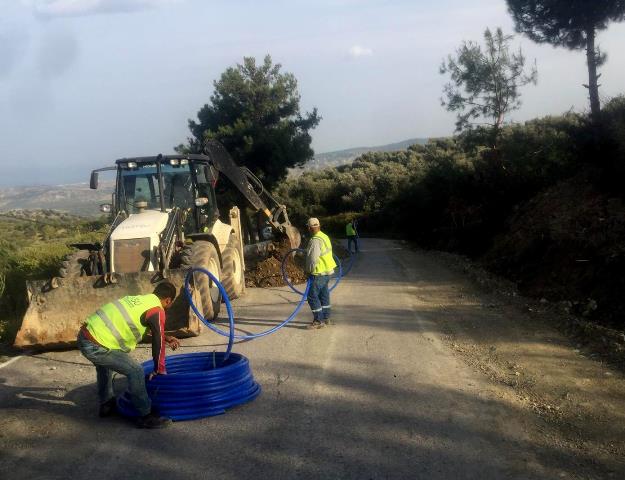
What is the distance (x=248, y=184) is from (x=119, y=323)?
10.5m

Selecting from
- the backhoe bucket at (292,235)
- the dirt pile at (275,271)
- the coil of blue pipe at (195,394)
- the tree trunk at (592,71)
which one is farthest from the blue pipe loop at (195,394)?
the tree trunk at (592,71)

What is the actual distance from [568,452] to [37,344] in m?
7.59

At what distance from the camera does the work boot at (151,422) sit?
22.5 ft

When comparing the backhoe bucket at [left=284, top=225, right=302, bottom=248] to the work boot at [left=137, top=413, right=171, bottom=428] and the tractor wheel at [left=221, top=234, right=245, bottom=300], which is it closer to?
the tractor wheel at [left=221, top=234, right=245, bottom=300]

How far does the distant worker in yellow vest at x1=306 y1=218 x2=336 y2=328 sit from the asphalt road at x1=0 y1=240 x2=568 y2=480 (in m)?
1.05

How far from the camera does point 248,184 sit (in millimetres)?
17141

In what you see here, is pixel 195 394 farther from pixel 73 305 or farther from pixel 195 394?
pixel 73 305

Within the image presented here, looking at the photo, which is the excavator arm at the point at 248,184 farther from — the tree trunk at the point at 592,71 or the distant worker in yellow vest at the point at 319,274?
the tree trunk at the point at 592,71

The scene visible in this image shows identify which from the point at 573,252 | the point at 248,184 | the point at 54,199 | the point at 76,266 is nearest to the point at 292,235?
the point at 248,184

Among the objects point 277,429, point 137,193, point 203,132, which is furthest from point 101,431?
point 203,132

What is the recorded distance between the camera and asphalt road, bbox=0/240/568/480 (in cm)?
576

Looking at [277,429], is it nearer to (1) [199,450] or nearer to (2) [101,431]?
(1) [199,450]

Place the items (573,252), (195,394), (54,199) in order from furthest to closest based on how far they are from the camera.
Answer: (54,199)
(573,252)
(195,394)

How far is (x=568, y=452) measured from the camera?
5.98 m
